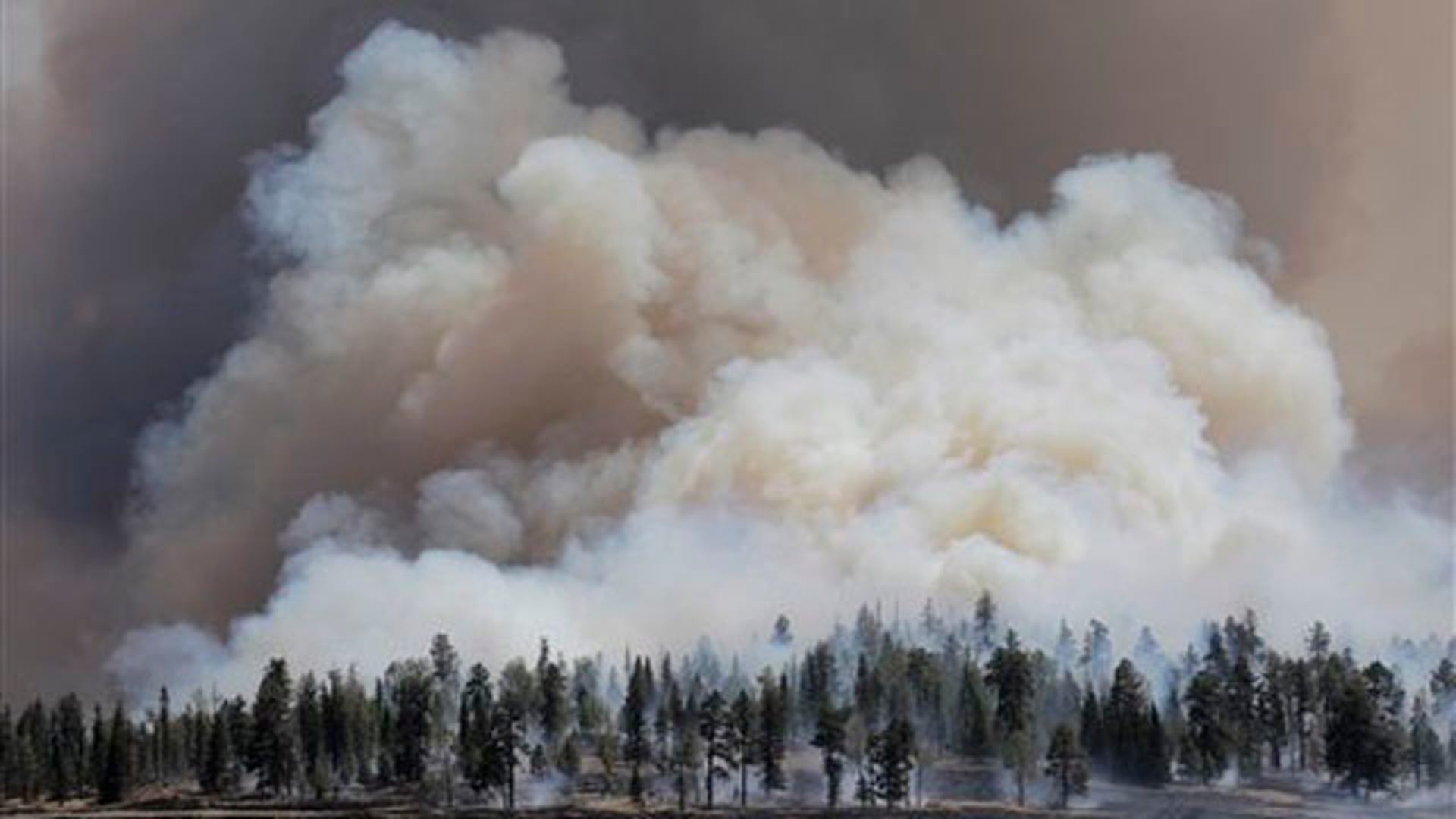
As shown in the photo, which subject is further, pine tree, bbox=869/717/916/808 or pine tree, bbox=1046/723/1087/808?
pine tree, bbox=1046/723/1087/808

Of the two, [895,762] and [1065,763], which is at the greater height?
[895,762]

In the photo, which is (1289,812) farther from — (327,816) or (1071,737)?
(327,816)

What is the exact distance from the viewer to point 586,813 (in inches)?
7776

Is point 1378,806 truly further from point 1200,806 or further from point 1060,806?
point 1060,806

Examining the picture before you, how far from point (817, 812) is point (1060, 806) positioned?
2490 cm

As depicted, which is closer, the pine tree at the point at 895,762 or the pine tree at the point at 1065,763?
the pine tree at the point at 895,762

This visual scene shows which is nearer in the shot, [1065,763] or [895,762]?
[895,762]

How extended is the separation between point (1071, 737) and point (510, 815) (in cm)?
5852

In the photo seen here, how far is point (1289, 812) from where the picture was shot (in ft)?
628

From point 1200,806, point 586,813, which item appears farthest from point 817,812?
point 1200,806

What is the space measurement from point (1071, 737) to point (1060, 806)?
7.31 metres

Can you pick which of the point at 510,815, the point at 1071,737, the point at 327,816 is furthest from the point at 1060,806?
the point at 327,816

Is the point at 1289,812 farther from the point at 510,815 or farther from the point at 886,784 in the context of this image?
the point at 510,815

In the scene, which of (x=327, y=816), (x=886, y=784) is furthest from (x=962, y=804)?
(x=327, y=816)
